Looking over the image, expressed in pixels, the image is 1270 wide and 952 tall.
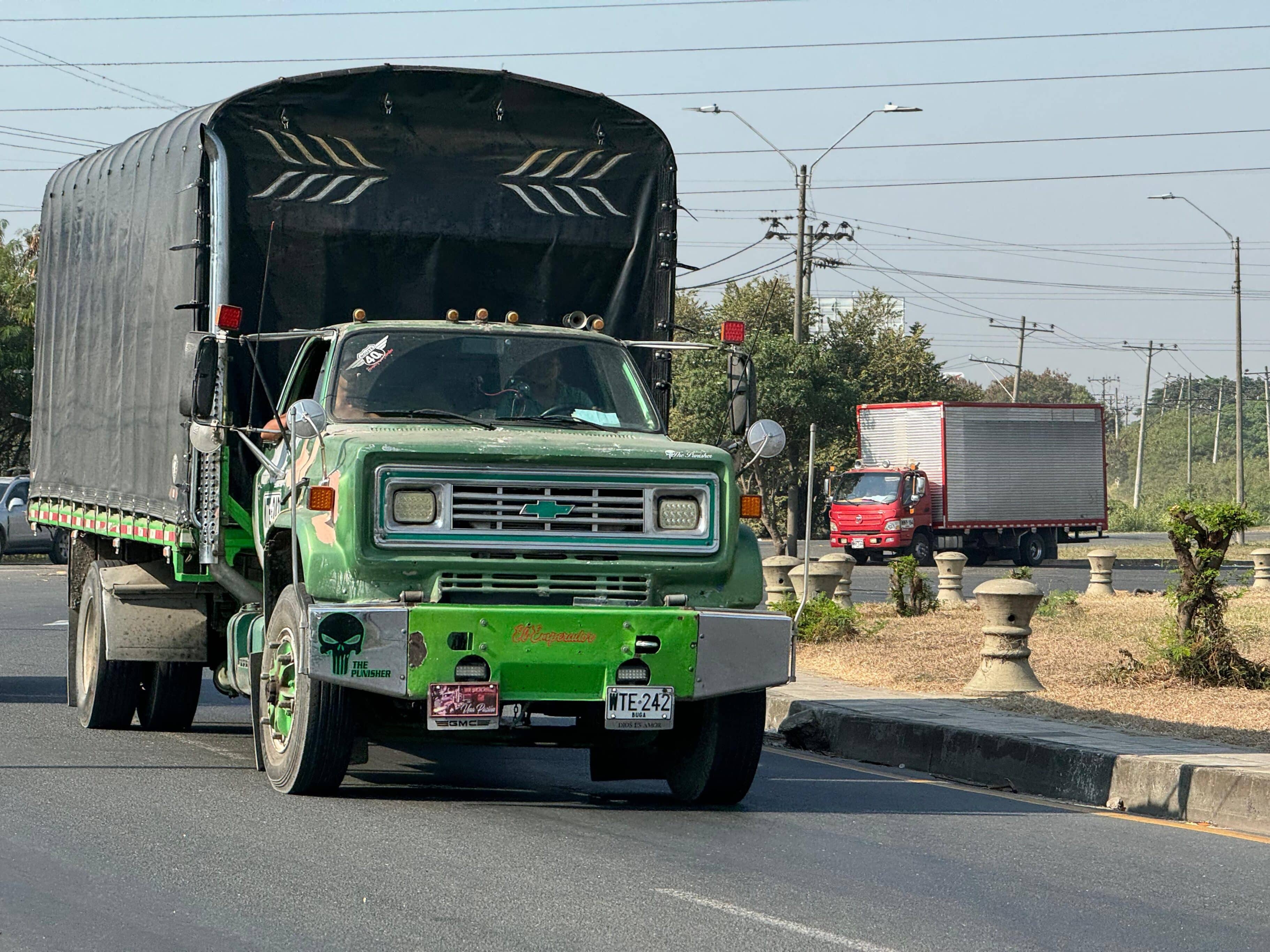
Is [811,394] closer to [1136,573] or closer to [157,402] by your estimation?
[1136,573]

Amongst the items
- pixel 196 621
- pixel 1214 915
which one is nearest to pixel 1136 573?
pixel 196 621

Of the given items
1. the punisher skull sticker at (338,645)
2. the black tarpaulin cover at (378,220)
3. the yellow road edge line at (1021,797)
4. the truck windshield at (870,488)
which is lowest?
the yellow road edge line at (1021,797)

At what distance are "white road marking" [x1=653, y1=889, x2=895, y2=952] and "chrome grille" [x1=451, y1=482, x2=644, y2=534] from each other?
210cm

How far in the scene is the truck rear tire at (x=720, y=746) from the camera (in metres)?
9.29

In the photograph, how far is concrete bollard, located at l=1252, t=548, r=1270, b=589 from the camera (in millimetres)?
29672

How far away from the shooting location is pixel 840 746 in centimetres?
1260

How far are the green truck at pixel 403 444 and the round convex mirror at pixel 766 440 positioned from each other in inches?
1.1

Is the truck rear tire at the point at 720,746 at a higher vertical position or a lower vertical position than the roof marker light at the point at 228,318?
lower

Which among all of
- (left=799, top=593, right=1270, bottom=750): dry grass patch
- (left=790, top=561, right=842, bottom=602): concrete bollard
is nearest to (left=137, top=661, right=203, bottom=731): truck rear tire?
(left=799, top=593, right=1270, bottom=750): dry grass patch

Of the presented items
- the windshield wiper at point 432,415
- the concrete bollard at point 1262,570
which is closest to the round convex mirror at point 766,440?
the windshield wiper at point 432,415

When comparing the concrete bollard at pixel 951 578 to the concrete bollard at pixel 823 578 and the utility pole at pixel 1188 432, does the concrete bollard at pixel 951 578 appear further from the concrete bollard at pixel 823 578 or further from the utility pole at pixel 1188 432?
the utility pole at pixel 1188 432

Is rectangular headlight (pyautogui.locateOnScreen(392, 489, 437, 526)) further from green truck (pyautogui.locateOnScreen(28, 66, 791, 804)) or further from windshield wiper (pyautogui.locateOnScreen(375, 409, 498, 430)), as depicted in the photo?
windshield wiper (pyautogui.locateOnScreen(375, 409, 498, 430))

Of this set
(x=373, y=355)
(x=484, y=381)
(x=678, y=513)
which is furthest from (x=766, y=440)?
(x=373, y=355)

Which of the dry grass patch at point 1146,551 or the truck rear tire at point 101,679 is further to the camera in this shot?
the dry grass patch at point 1146,551
